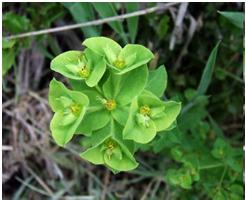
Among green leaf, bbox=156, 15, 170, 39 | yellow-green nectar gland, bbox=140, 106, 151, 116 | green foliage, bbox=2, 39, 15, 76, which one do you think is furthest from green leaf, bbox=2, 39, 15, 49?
yellow-green nectar gland, bbox=140, 106, 151, 116

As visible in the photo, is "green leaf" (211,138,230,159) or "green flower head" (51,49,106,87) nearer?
"green flower head" (51,49,106,87)

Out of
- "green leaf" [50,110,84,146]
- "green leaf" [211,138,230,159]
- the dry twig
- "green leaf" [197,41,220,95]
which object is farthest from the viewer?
the dry twig

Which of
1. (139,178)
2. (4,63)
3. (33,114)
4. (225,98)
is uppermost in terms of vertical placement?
(4,63)

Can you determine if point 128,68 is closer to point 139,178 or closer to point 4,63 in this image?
point 4,63

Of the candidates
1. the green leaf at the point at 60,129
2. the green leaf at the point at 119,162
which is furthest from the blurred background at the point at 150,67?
the green leaf at the point at 60,129

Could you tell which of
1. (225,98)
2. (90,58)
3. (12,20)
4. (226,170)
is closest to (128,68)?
(90,58)

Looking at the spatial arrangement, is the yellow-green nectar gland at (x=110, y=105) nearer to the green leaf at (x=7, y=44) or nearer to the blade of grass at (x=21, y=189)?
the green leaf at (x=7, y=44)

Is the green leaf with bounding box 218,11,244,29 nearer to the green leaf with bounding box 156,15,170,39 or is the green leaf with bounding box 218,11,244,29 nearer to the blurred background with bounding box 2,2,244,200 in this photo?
the blurred background with bounding box 2,2,244,200

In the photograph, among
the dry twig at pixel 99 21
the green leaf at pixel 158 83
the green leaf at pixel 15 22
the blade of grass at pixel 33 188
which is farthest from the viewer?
the blade of grass at pixel 33 188
